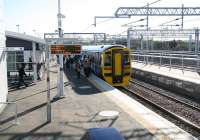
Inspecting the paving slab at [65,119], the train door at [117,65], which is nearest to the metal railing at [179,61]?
A: the train door at [117,65]

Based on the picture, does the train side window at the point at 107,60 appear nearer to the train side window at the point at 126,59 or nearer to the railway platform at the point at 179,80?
the train side window at the point at 126,59

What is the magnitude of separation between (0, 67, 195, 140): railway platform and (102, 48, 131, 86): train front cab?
5.34 m

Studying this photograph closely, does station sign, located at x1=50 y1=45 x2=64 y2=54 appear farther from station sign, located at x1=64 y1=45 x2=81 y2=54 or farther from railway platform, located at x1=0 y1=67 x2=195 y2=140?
railway platform, located at x1=0 y1=67 x2=195 y2=140

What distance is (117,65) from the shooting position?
23.2 m

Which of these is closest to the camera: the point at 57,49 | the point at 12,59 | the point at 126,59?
the point at 57,49

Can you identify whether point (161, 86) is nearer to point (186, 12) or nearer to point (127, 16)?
point (127, 16)

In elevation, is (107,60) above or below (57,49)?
below

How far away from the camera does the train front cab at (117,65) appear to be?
910 inches

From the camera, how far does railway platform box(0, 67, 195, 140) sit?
1016cm

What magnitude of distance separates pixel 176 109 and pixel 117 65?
7.98 meters

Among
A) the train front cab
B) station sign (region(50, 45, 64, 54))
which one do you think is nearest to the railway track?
the train front cab

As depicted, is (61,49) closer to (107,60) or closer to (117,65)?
(107,60)

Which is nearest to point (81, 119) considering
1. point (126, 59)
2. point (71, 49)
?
point (71, 49)

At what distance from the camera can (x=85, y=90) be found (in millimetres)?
19703
